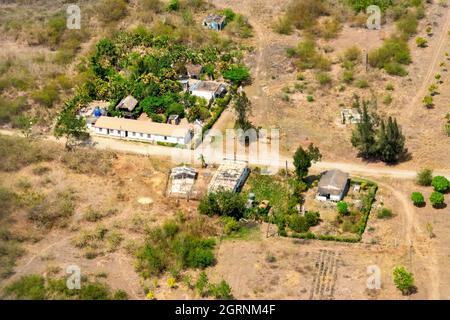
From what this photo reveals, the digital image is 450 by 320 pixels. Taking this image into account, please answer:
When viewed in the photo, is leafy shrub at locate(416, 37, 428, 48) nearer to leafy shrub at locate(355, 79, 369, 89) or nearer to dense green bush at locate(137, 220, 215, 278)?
leafy shrub at locate(355, 79, 369, 89)

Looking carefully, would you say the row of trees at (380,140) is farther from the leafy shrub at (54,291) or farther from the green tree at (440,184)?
the leafy shrub at (54,291)

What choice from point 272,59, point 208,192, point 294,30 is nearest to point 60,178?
point 208,192

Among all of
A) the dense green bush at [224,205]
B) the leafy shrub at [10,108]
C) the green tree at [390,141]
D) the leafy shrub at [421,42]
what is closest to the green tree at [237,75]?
the green tree at [390,141]

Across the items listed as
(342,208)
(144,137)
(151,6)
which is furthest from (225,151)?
(151,6)

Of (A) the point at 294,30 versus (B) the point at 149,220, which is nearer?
(B) the point at 149,220

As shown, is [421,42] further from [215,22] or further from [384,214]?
[384,214]

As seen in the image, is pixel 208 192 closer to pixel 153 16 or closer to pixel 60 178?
pixel 60 178
